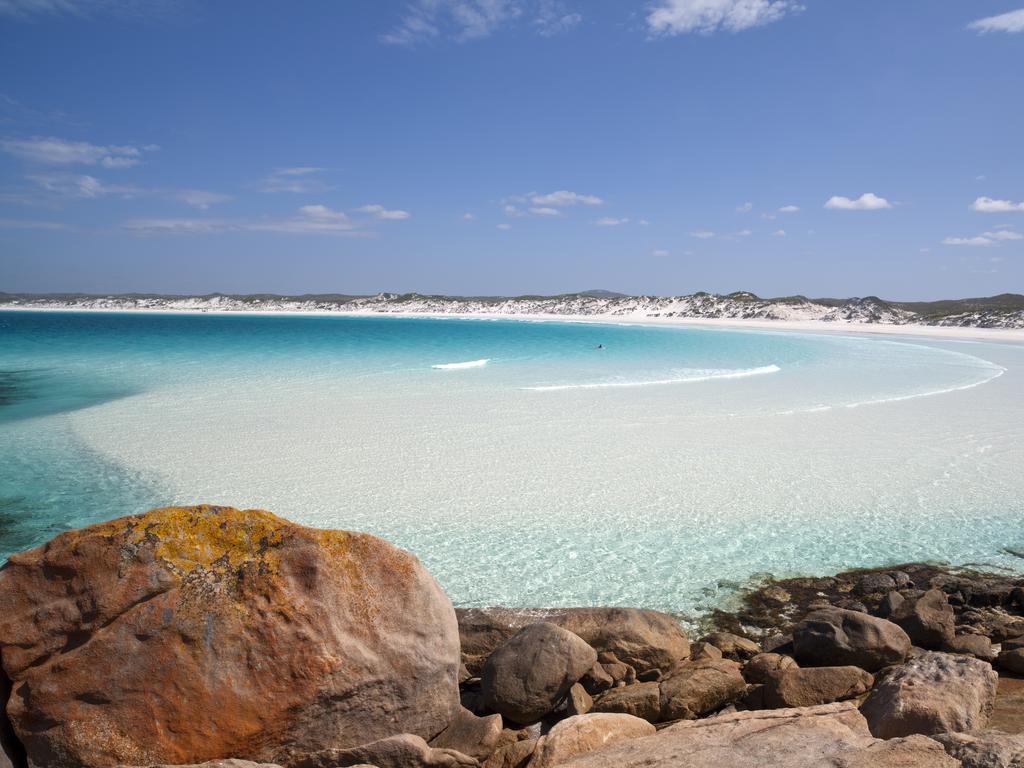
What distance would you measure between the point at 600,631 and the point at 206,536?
352 cm

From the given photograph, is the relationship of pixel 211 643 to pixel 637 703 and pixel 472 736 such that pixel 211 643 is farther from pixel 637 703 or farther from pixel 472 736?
pixel 637 703

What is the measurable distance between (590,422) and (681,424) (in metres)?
2.47

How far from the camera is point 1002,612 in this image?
7281mm

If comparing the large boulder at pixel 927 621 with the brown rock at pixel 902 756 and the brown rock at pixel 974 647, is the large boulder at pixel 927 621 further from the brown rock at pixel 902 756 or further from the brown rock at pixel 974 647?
the brown rock at pixel 902 756

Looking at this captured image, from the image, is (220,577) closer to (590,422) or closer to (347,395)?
(590,422)

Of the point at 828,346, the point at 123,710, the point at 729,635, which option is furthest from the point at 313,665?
the point at 828,346

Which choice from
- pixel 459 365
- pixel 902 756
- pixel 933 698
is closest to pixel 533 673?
pixel 902 756

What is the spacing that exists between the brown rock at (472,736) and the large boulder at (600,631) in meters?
1.21

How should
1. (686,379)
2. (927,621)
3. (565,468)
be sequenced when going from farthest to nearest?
(686,379), (565,468), (927,621)

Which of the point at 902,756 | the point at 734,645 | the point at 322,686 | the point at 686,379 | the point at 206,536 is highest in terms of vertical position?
the point at 206,536

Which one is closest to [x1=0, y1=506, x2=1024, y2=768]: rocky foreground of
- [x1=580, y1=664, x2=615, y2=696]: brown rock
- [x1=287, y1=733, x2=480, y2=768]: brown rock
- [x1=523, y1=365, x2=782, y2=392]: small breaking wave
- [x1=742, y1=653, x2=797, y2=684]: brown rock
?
[x1=287, y1=733, x2=480, y2=768]: brown rock

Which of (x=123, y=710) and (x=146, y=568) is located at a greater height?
(x=146, y=568)

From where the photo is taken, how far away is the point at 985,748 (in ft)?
10.5

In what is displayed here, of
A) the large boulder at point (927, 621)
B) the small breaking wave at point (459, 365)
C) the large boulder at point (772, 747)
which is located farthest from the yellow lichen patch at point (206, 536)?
the small breaking wave at point (459, 365)
